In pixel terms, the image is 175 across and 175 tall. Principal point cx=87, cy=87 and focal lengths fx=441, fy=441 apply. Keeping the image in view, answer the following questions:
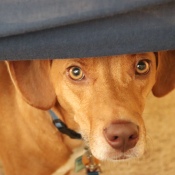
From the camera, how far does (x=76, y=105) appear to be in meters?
1.45

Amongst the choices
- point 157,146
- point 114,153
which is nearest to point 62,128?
point 114,153

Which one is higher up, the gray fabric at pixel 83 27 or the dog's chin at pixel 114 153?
the gray fabric at pixel 83 27

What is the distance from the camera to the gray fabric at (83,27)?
1.16 meters

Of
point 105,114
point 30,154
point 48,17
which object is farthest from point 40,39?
point 30,154

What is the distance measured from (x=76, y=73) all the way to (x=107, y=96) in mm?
151

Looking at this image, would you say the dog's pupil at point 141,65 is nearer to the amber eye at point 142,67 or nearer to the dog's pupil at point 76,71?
the amber eye at point 142,67

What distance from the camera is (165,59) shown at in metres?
1.58

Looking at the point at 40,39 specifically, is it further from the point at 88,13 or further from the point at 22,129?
the point at 22,129

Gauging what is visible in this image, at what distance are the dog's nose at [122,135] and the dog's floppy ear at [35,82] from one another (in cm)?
31

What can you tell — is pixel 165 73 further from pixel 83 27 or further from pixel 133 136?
pixel 83 27

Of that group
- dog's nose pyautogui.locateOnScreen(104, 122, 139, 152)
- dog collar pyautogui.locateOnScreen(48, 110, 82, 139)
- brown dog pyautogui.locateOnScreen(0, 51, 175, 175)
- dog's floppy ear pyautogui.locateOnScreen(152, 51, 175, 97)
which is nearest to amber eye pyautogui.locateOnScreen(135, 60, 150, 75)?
brown dog pyautogui.locateOnScreen(0, 51, 175, 175)

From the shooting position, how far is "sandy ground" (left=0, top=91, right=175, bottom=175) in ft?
6.93

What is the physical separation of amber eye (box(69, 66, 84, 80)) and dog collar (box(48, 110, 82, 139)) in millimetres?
258

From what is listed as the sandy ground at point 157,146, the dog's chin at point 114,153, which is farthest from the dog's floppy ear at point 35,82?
the sandy ground at point 157,146
